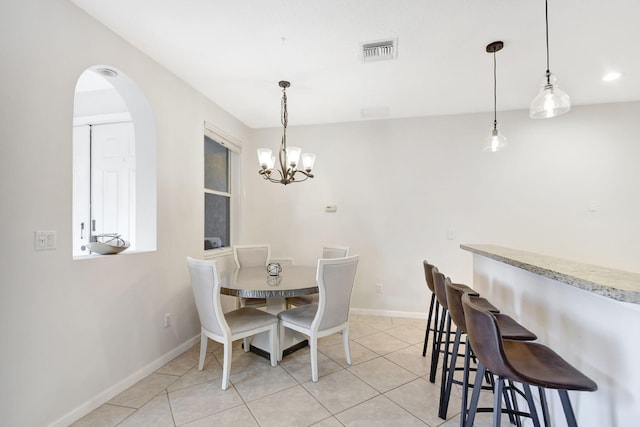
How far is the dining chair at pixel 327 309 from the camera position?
221 centimetres

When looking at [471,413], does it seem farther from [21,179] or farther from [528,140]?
[528,140]

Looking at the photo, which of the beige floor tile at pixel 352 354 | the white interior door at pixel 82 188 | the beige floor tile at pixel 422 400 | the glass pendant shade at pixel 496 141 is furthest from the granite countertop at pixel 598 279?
the white interior door at pixel 82 188

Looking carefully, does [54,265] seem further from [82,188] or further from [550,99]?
[550,99]

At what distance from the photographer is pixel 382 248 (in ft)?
12.4

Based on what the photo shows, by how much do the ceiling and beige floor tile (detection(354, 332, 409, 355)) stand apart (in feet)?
8.46

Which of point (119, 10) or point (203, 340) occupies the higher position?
point (119, 10)

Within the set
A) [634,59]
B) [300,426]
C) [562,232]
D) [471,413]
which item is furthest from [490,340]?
[562,232]

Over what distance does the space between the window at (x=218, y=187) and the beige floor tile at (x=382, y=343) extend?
2.04 meters

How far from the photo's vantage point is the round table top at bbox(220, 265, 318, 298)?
216 cm

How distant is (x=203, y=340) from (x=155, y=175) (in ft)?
4.65

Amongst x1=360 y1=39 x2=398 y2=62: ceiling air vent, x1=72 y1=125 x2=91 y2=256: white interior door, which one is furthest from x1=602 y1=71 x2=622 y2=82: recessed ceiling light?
x1=72 y1=125 x2=91 y2=256: white interior door

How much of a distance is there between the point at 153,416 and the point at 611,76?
4.56 metres

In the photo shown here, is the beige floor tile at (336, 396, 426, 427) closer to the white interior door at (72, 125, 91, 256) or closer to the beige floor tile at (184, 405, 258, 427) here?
the beige floor tile at (184, 405, 258, 427)

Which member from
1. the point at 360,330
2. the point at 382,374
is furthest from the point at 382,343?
the point at 382,374
